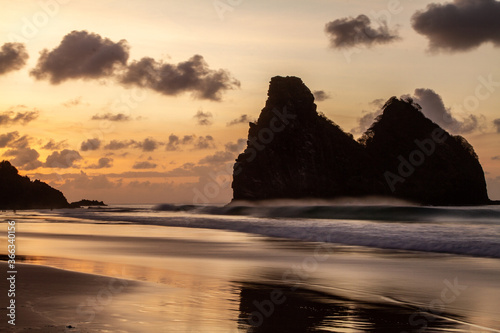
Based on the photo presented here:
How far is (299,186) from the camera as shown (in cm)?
10938

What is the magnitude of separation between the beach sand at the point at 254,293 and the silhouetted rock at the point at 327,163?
302 ft

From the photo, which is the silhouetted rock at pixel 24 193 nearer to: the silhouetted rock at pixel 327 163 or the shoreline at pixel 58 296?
the silhouetted rock at pixel 327 163

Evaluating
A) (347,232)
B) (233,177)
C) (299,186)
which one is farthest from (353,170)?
(347,232)

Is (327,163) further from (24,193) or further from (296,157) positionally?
(24,193)

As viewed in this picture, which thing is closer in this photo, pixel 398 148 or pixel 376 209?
pixel 376 209

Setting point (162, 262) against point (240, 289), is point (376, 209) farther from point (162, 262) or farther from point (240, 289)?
point (240, 289)

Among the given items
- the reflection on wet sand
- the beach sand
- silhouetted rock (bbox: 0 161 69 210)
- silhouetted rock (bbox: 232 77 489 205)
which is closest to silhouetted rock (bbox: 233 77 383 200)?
silhouetted rock (bbox: 232 77 489 205)

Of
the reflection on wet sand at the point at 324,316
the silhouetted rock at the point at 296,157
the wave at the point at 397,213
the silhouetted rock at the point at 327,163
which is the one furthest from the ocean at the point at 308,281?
the silhouetted rock at the point at 327,163

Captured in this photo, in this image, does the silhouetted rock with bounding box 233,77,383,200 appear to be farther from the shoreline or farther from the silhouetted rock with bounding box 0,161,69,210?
the shoreline

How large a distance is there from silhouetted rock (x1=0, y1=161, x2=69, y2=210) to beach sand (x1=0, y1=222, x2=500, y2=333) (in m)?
Answer: 153

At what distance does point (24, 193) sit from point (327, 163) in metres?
95.7

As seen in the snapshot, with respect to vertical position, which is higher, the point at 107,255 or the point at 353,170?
the point at 353,170

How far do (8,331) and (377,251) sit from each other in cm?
1526

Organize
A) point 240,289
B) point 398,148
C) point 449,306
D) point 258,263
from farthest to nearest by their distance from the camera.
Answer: point 398,148, point 258,263, point 240,289, point 449,306
